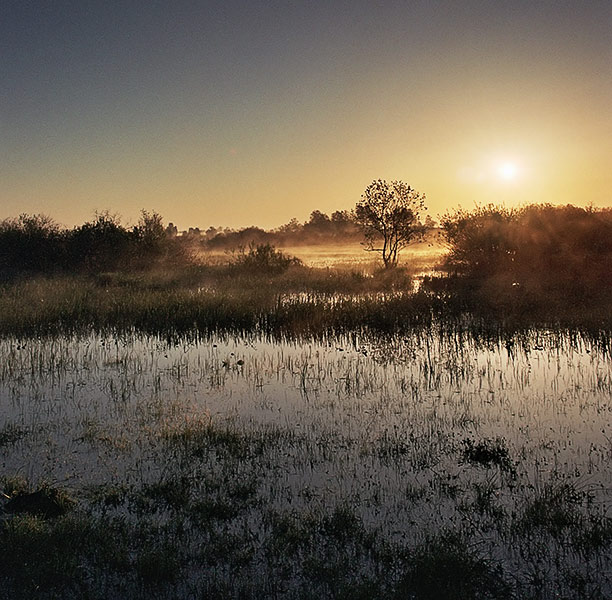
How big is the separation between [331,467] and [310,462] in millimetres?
264

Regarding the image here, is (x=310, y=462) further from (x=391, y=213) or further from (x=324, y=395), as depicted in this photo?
(x=391, y=213)

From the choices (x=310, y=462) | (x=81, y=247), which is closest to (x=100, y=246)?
(x=81, y=247)

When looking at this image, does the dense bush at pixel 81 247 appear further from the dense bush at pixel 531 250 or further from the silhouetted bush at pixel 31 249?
the dense bush at pixel 531 250

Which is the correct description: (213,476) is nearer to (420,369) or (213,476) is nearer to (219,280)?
(420,369)

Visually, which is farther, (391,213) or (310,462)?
(391,213)

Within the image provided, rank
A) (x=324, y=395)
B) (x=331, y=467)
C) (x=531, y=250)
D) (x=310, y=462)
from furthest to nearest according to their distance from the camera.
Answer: (x=531, y=250) < (x=324, y=395) < (x=310, y=462) < (x=331, y=467)

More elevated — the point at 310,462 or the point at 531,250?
the point at 531,250

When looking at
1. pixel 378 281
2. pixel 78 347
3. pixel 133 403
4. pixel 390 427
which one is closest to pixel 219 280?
pixel 378 281

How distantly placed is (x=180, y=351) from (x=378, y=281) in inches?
577

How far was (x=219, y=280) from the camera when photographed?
2741 centimetres

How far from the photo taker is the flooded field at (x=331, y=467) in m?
4.23

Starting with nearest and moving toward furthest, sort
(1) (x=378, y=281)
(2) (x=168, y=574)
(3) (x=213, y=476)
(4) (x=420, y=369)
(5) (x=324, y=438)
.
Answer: (2) (x=168, y=574), (3) (x=213, y=476), (5) (x=324, y=438), (4) (x=420, y=369), (1) (x=378, y=281)

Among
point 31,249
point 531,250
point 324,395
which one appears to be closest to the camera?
point 324,395

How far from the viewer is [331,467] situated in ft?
20.0
